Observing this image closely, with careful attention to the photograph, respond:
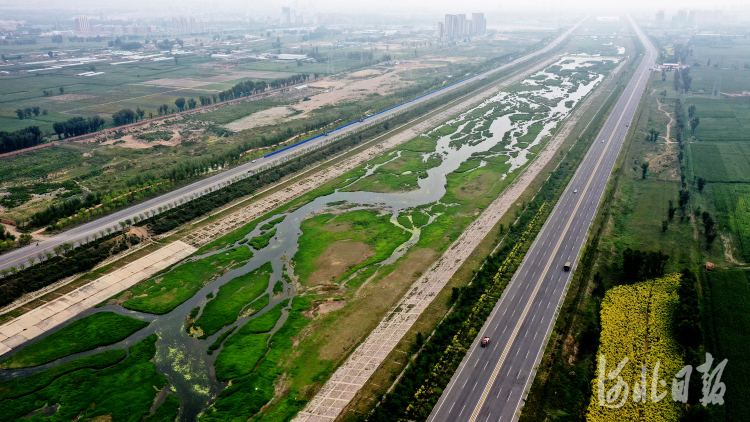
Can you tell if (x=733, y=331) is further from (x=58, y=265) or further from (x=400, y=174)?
(x=58, y=265)

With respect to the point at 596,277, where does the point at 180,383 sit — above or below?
below

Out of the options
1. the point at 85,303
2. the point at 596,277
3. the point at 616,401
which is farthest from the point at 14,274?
the point at 596,277

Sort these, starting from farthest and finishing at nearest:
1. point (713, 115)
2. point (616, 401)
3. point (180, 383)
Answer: point (713, 115) → point (180, 383) → point (616, 401)

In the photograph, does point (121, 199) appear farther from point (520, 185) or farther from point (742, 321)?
Result: point (742, 321)

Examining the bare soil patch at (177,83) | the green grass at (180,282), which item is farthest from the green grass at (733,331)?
the bare soil patch at (177,83)

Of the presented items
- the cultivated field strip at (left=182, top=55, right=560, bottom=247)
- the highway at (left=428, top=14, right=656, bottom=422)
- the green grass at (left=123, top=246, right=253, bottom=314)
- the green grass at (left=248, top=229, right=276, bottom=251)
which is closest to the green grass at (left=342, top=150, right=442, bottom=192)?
the cultivated field strip at (left=182, top=55, right=560, bottom=247)

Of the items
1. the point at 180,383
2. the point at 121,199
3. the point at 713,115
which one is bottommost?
the point at 180,383
